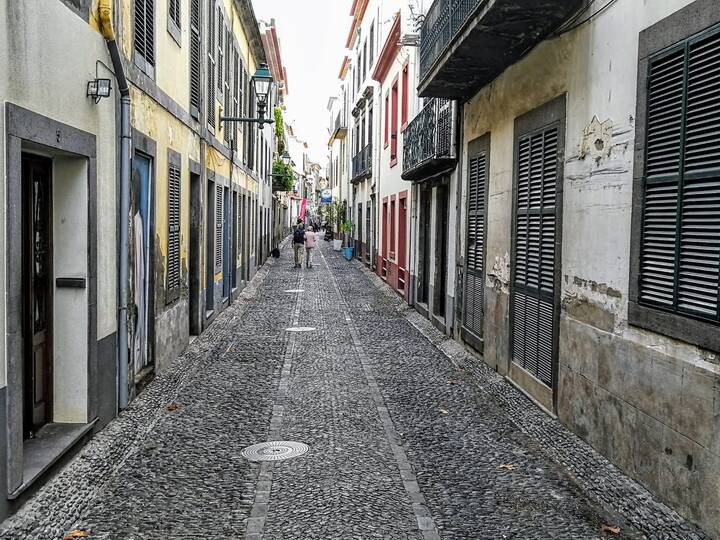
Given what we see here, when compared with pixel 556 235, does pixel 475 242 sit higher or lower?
lower

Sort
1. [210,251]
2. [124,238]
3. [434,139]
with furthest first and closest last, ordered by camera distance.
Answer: [210,251] < [434,139] < [124,238]

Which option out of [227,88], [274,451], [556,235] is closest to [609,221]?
[556,235]

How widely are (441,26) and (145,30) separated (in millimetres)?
4299

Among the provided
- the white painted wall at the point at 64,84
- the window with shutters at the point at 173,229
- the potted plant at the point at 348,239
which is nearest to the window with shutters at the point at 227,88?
the window with shutters at the point at 173,229

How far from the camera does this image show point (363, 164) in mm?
30141

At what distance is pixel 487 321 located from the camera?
35.0 feet

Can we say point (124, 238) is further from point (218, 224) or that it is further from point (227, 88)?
point (227, 88)

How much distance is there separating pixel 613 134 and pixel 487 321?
471 cm

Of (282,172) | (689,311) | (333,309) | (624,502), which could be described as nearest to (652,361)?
(689,311)

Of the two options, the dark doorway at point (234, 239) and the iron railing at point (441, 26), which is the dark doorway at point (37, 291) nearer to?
the iron railing at point (441, 26)

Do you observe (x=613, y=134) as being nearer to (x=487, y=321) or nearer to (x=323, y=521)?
(x=323, y=521)

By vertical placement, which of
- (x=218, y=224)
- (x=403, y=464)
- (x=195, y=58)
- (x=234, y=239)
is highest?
(x=195, y=58)

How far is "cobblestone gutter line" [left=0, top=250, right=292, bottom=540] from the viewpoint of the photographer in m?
4.75

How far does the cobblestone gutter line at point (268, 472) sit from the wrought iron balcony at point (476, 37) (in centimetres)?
Answer: 469
